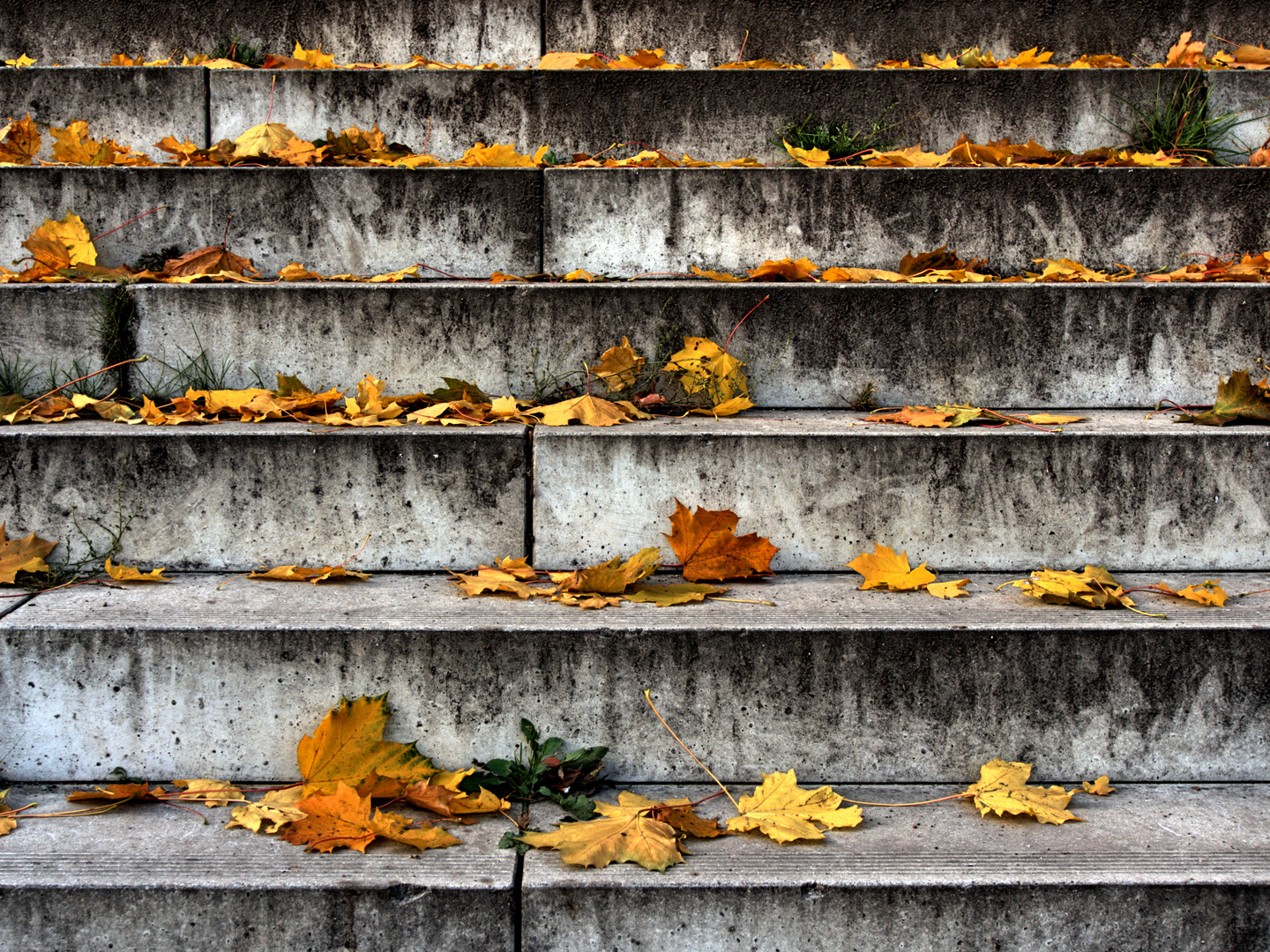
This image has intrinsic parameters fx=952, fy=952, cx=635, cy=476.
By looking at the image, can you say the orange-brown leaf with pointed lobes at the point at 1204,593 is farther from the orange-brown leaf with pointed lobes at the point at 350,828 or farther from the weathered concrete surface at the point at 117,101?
the weathered concrete surface at the point at 117,101

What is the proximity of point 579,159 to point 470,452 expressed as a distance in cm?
128

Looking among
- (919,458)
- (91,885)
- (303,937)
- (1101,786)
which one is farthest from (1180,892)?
(91,885)

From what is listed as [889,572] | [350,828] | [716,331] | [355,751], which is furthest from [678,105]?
[350,828]

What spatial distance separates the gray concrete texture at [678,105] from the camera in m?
2.98

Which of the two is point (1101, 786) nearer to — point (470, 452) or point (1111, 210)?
point (470, 452)

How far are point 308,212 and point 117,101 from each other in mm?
944

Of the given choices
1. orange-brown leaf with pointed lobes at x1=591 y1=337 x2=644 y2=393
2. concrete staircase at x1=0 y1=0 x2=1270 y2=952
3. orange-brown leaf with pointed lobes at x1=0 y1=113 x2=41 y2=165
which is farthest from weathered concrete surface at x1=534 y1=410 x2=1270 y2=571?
orange-brown leaf with pointed lobes at x1=0 y1=113 x2=41 y2=165

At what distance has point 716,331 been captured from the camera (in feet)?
8.09

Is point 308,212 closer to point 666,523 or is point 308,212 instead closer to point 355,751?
point 666,523

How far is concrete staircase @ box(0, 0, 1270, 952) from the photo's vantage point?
4.90ft

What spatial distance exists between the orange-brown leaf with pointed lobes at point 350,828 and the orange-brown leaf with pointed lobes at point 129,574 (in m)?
0.72

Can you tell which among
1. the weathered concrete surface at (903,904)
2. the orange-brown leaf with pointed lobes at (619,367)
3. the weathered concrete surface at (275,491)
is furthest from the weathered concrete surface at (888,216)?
the weathered concrete surface at (903,904)

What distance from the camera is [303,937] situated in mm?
1469

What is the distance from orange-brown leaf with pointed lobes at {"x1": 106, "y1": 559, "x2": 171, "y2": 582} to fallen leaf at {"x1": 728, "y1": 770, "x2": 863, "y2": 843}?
1.31 metres
